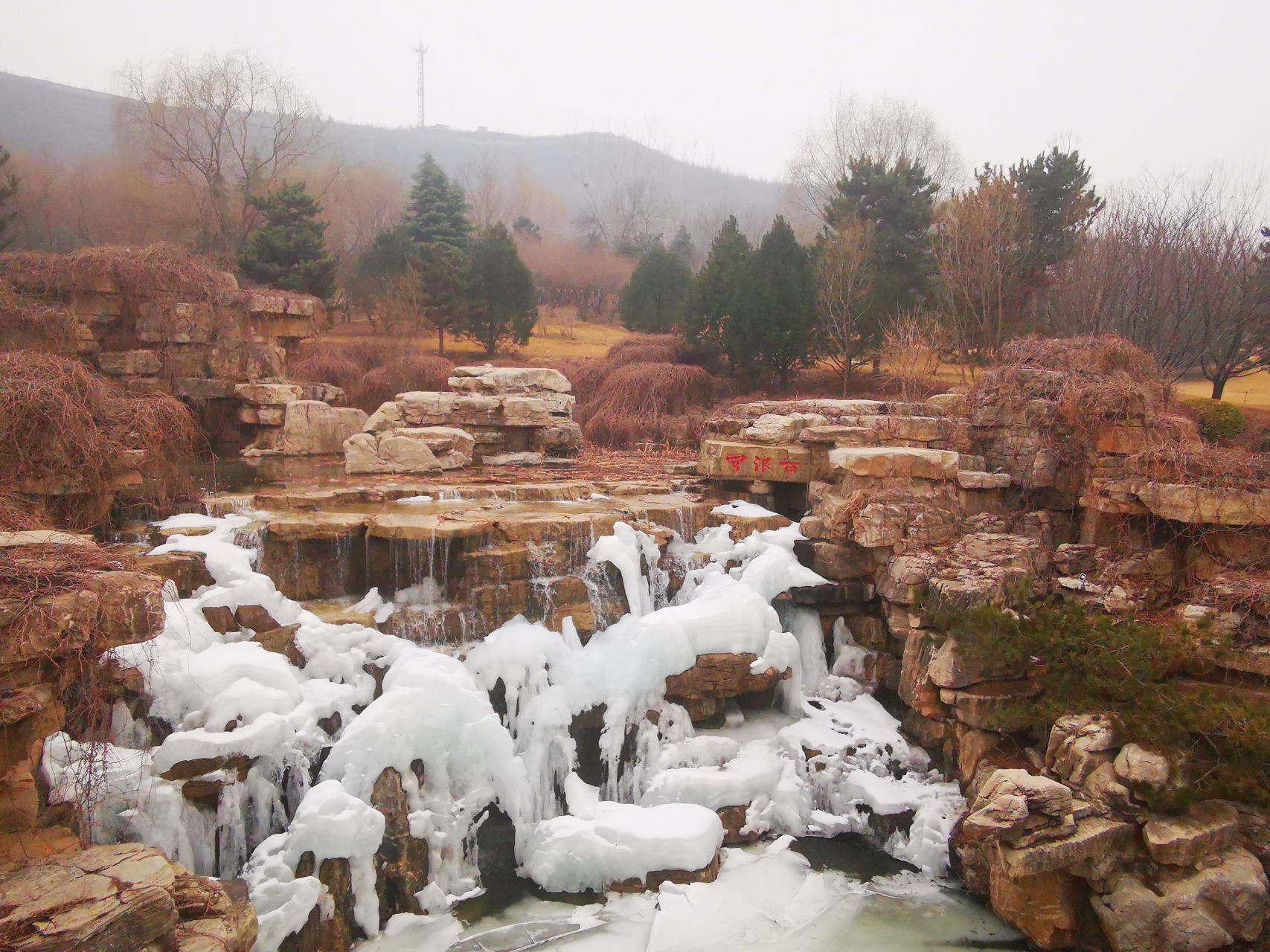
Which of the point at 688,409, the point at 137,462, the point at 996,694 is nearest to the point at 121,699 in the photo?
the point at 137,462

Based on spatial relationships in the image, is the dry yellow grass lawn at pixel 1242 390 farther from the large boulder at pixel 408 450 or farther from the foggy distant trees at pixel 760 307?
the large boulder at pixel 408 450

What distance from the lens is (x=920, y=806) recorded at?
6.41 meters

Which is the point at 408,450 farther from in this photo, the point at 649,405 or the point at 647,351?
the point at 647,351

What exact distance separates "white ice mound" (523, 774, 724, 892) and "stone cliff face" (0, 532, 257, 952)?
6.76ft

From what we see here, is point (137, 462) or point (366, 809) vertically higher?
point (137, 462)

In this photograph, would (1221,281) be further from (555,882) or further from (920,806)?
(555,882)

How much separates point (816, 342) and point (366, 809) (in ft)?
40.4

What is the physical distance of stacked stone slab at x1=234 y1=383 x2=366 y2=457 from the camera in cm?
1120

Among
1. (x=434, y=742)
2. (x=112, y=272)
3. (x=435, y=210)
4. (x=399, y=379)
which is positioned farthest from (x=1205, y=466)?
(x=435, y=210)

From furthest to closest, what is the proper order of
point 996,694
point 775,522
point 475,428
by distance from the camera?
point 475,428 → point 775,522 → point 996,694

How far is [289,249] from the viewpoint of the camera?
18.0 m

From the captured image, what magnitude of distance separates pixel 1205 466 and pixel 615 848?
576 centimetres

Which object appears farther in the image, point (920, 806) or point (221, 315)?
point (221, 315)

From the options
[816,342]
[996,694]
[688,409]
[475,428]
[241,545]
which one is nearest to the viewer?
[996,694]
